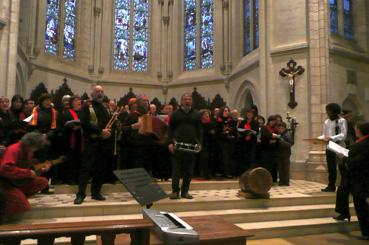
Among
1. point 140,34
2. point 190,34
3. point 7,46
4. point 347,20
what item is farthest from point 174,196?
point 140,34

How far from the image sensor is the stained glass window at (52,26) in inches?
568

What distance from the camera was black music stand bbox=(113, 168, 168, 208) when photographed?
393 cm

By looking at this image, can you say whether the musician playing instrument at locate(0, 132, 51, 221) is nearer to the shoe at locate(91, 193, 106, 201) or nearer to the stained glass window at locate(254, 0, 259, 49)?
the shoe at locate(91, 193, 106, 201)

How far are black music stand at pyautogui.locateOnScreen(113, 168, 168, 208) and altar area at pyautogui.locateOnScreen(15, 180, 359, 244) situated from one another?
694mm

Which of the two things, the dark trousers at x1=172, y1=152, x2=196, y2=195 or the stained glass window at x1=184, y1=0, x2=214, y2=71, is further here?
the stained glass window at x1=184, y1=0, x2=214, y2=71

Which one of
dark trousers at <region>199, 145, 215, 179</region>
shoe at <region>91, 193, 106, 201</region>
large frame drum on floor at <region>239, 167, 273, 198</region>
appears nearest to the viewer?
shoe at <region>91, 193, 106, 201</region>

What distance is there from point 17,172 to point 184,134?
2.59 metres

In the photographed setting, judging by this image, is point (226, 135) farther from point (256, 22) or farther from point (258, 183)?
point (256, 22)

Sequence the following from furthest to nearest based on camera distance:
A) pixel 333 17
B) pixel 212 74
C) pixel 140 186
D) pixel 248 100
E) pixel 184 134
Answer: pixel 212 74, pixel 248 100, pixel 333 17, pixel 184 134, pixel 140 186

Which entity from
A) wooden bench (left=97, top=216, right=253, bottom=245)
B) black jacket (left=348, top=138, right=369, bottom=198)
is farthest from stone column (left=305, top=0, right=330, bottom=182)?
wooden bench (left=97, top=216, right=253, bottom=245)

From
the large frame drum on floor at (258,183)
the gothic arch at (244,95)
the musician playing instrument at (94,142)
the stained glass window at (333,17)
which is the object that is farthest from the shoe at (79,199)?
the stained glass window at (333,17)

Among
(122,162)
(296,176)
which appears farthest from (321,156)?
(122,162)

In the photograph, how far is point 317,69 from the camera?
34.9 ft

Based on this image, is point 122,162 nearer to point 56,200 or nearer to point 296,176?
point 56,200
